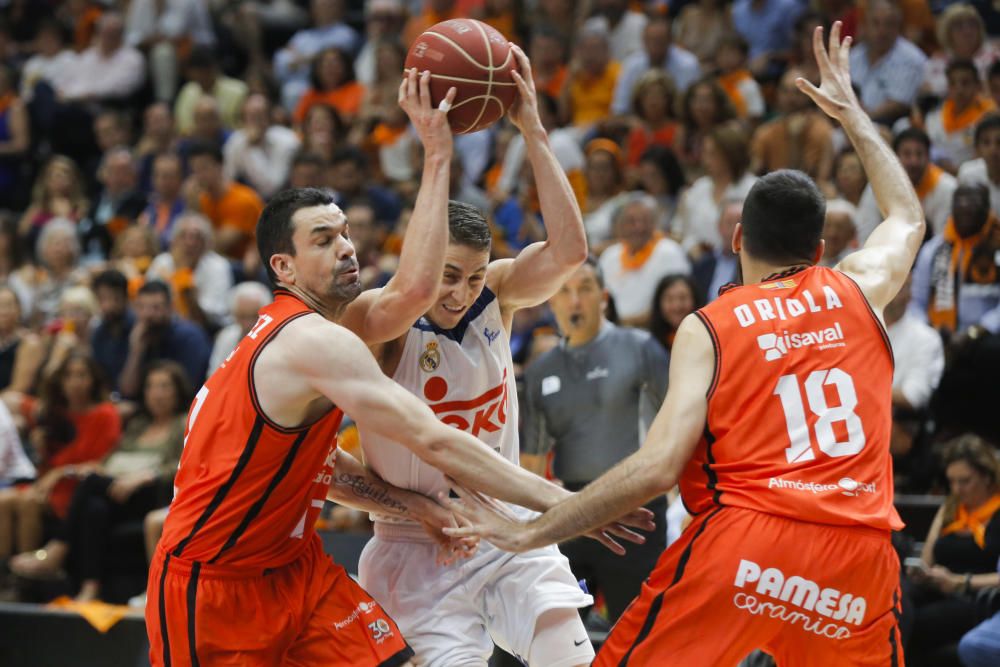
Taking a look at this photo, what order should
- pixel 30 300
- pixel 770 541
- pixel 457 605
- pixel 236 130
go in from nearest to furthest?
pixel 770 541, pixel 457 605, pixel 30 300, pixel 236 130

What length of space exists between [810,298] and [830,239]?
4804 millimetres

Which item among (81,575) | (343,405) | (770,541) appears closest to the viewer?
(770,541)

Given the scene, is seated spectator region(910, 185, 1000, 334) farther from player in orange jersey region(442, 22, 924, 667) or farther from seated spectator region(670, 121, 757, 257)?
player in orange jersey region(442, 22, 924, 667)

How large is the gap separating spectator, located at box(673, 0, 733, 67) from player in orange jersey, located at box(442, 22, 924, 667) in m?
8.77

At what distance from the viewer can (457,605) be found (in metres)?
5.02

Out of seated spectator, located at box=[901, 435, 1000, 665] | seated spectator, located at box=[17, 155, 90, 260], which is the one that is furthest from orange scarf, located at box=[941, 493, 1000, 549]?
seated spectator, located at box=[17, 155, 90, 260]

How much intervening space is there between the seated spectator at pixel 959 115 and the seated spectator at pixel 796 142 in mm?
786

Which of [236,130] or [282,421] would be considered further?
[236,130]

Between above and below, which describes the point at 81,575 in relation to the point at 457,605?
below

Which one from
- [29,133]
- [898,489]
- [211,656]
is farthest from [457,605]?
[29,133]

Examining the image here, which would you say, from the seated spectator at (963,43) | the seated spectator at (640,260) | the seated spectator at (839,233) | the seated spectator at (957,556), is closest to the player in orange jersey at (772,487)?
the seated spectator at (957,556)

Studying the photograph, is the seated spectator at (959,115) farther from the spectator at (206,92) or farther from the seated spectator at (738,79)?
the spectator at (206,92)

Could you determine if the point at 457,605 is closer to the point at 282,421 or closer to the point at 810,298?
the point at 282,421

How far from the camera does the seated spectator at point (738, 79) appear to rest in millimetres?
11828
